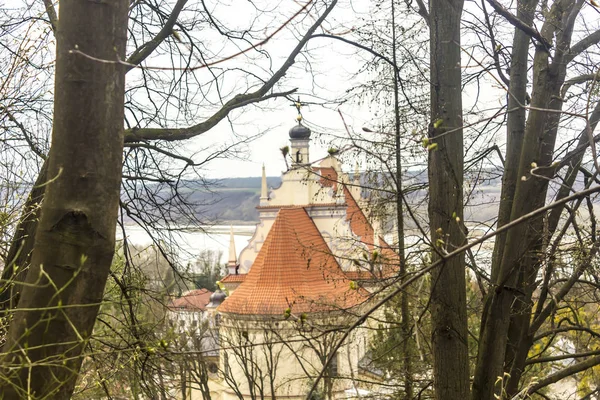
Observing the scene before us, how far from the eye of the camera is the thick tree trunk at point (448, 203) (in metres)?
3.61

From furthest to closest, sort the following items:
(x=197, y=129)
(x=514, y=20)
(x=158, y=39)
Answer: (x=197, y=129) → (x=158, y=39) → (x=514, y=20)

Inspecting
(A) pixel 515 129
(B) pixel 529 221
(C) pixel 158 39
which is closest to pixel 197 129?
(C) pixel 158 39

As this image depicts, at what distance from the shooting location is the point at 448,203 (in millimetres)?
3654

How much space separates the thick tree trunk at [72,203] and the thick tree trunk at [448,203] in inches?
90.8

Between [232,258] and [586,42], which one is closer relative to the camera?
[586,42]

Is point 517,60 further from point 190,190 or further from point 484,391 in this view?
point 190,190

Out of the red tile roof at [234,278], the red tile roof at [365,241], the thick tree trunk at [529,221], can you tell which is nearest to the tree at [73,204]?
the red tile roof at [365,241]

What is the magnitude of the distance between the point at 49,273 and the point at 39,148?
3.54m

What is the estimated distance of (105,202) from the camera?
5.48ft

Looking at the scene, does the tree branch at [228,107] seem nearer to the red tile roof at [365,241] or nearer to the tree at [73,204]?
the red tile roof at [365,241]

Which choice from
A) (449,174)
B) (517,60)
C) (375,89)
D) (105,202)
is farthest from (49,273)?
(375,89)

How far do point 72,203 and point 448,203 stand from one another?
8.04ft

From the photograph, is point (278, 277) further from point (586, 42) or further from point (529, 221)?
point (529, 221)

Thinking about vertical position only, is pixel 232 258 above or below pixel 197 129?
below
